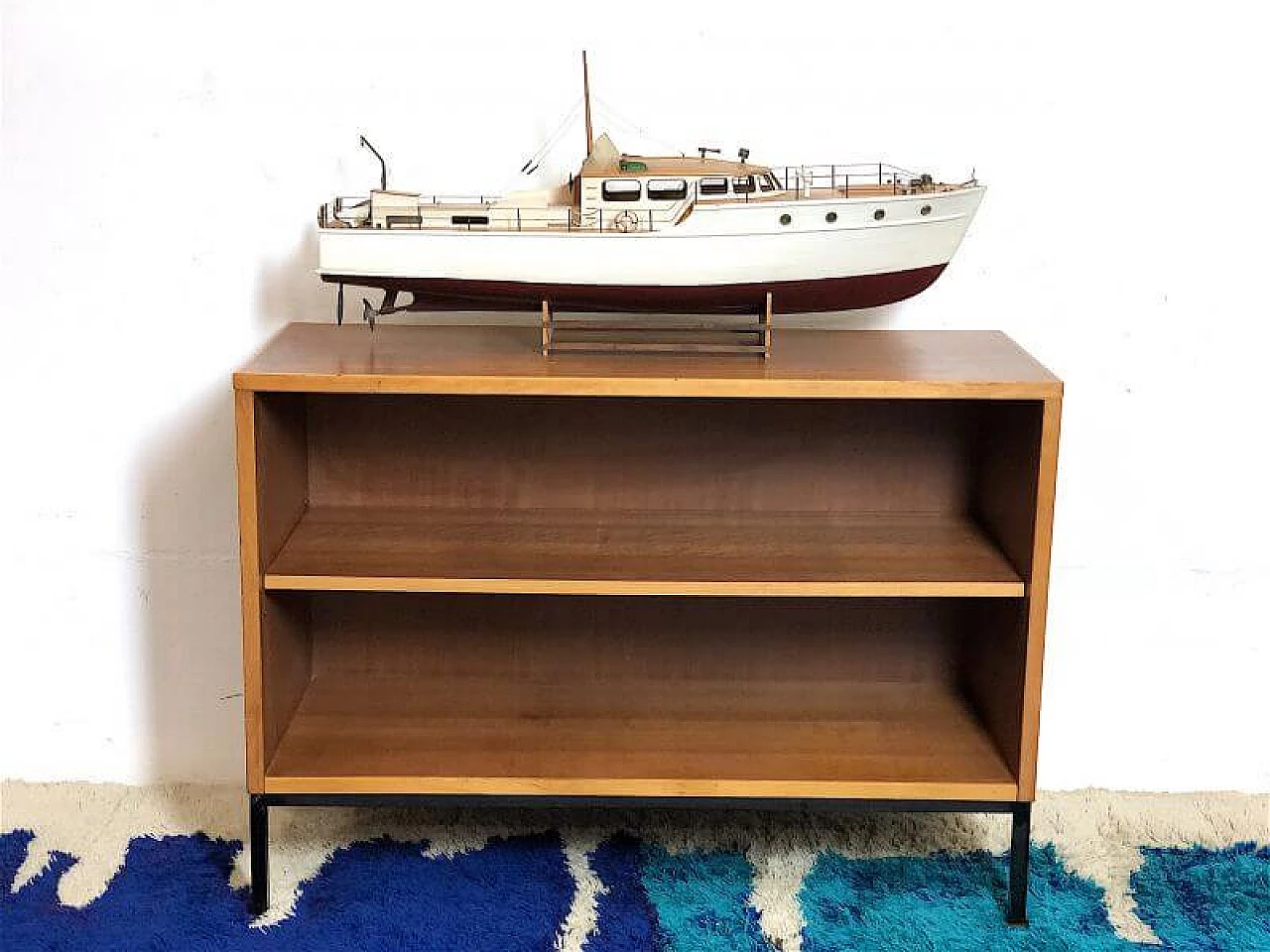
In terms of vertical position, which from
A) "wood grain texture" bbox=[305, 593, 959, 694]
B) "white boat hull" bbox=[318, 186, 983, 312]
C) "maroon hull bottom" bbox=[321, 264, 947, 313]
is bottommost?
"wood grain texture" bbox=[305, 593, 959, 694]

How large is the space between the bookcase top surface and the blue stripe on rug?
2.35 feet

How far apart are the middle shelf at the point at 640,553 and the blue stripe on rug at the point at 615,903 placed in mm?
442

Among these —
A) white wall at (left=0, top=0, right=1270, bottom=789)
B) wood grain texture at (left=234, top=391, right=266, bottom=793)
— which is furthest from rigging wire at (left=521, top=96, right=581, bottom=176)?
wood grain texture at (left=234, top=391, right=266, bottom=793)

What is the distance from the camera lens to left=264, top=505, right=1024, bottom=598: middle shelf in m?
2.07

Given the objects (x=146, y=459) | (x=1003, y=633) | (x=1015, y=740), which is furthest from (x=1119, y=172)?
(x=146, y=459)

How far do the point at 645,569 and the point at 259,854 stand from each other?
2.10 ft

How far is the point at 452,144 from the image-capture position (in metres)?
2.34

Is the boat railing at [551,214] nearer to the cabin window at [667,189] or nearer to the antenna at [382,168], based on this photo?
the cabin window at [667,189]

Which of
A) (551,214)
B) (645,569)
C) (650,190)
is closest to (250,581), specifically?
(645,569)

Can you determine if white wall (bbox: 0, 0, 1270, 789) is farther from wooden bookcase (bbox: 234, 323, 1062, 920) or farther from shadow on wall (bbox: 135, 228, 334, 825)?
wooden bookcase (bbox: 234, 323, 1062, 920)

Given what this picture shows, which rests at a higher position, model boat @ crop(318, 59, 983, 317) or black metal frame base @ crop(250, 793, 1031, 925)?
model boat @ crop(318, 59, 983, 317)

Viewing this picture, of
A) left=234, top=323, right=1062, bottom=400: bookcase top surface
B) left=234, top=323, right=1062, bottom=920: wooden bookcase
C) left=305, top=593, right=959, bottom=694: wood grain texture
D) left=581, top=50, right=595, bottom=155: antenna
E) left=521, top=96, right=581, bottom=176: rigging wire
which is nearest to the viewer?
left=234, top=323, right=1062, bottom=400: bookcase top surface

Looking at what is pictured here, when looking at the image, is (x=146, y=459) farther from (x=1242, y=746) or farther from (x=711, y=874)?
(x=1242, y=746)

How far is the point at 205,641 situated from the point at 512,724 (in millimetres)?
568
